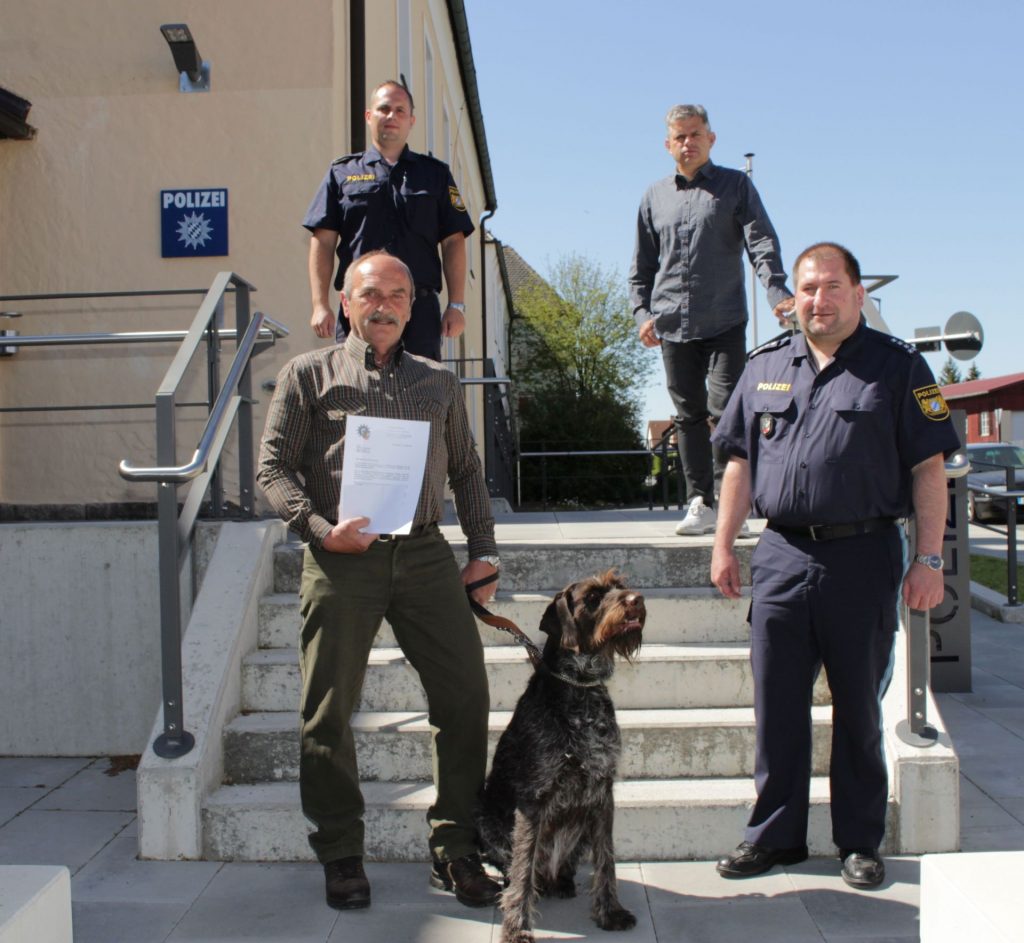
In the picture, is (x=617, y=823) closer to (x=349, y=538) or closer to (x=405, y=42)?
(x=349, y=538)

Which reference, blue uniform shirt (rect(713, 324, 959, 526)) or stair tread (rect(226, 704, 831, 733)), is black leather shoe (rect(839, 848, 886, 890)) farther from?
blue uniform shirt (rect(713, 324, 959, 526))

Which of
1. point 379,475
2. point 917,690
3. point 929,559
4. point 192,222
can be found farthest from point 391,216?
point 192,222

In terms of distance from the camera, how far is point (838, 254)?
3268mm

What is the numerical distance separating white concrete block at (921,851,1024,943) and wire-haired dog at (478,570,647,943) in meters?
1.02

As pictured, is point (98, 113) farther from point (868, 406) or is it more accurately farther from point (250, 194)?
point (868, 406)

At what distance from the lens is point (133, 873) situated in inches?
139

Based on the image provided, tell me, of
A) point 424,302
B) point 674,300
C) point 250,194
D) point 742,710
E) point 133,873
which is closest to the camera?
point 133,873

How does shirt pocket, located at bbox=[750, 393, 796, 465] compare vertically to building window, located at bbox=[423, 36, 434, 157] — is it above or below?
below

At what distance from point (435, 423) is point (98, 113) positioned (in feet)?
16.7

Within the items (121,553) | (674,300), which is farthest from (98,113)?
(674,300)

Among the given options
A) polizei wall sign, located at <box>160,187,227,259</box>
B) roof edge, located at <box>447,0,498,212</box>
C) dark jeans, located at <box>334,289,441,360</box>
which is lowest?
dark jeans, located at <box>334,289,441,360</box>

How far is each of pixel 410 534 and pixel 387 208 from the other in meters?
1.81

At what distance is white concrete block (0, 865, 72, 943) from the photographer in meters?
1.98

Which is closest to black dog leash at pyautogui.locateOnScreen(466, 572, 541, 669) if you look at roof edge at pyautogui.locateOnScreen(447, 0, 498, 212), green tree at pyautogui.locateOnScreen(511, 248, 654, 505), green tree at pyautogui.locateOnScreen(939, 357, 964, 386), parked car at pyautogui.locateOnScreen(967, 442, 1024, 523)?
roof edge at pyautogui.locateOnScreen(447, 0, 498, 212)
